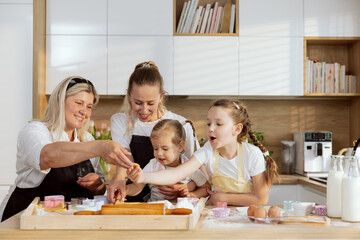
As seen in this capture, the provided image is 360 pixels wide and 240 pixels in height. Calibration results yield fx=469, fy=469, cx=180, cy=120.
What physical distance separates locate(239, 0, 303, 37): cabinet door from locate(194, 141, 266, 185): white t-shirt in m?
1.79

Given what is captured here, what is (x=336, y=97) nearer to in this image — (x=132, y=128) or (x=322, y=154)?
(x=322, y=154)

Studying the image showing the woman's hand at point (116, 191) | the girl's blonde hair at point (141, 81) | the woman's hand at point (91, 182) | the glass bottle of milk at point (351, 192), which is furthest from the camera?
the girl's blonde hair at point (141, 81)

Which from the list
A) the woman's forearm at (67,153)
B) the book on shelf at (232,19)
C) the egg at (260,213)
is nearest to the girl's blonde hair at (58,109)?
the woman's forearm at (67,153)

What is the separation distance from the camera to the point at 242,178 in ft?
6.39

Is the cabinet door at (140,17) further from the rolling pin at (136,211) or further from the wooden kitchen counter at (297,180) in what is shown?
the rolling pin at (136,211)

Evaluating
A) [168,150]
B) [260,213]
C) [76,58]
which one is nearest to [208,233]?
[260,213]

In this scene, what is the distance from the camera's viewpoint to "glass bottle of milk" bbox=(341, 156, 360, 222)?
146cm

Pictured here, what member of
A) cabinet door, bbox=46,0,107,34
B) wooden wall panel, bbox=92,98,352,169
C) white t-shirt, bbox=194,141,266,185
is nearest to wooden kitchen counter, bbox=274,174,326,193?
wooden wall panel, bbox=92,98,352,169

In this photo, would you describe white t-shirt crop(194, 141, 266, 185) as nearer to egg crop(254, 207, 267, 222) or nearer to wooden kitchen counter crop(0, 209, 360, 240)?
egg crop(254, 207, 267, 222)

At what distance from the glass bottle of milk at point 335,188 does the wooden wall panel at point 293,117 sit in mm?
2370

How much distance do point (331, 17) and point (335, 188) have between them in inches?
94.3

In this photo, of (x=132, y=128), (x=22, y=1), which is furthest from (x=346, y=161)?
(x=22, y=1)

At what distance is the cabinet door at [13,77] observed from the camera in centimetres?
337

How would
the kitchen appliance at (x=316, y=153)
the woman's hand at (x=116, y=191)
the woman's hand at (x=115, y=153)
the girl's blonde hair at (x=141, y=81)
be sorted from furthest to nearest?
the kitchen appliance at (x=316, y=153)
the girl's blonde hair at (x=141, y=81)
the woman's hand at (x=116, y=191)
the woman's hand at (x=115, y=153)
